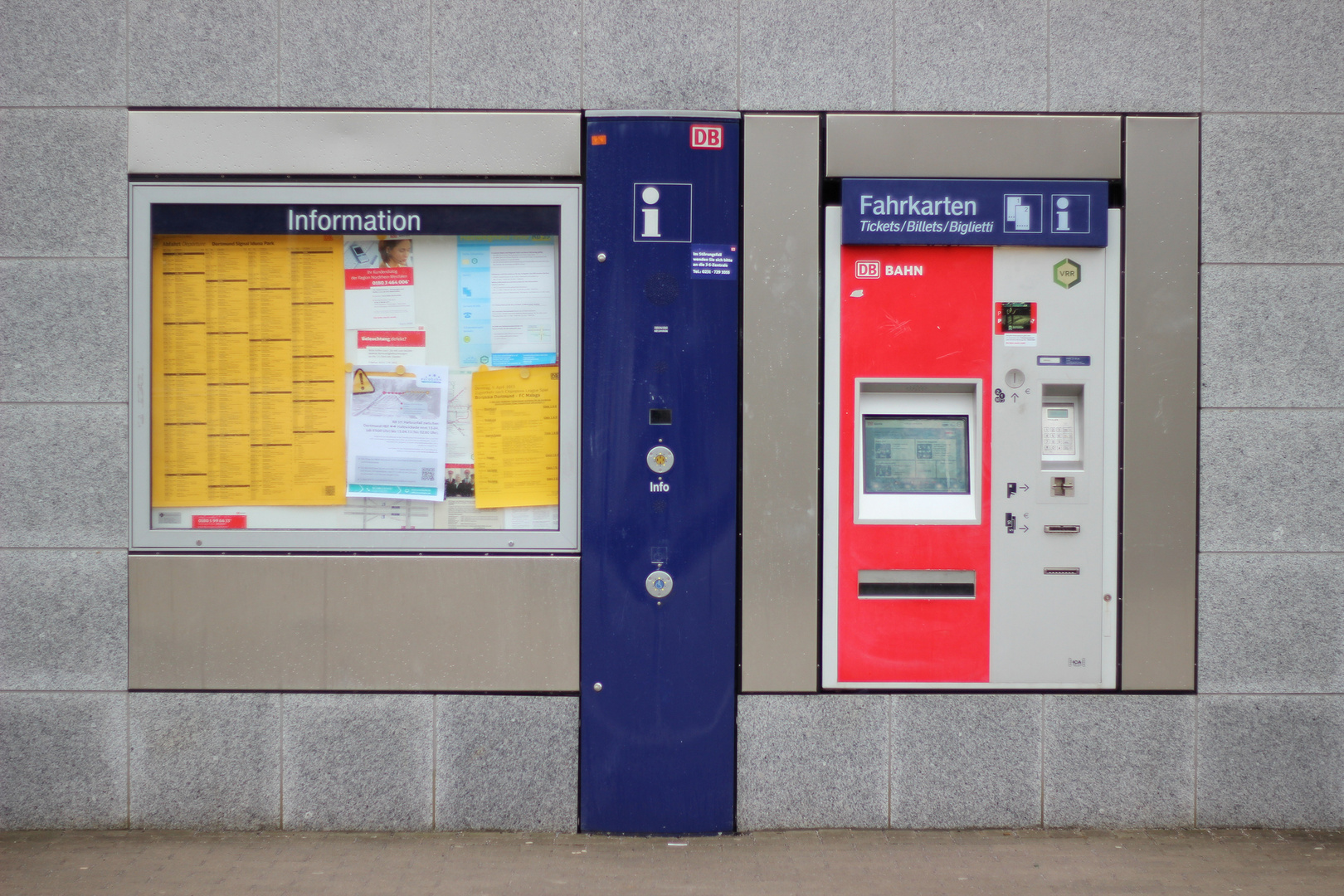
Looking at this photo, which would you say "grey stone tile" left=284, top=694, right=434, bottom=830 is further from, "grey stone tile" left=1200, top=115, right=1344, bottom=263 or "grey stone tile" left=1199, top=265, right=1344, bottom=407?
"grey stone tile" left=1200, top=115, right=1344, bottom=263

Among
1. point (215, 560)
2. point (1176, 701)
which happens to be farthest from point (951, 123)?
point (215, 560)

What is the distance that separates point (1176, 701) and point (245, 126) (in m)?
5.06

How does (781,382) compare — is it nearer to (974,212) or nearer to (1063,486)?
(974,212)

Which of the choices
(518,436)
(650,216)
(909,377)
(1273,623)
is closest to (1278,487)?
(1273,623)

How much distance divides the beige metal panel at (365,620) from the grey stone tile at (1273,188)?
344cm

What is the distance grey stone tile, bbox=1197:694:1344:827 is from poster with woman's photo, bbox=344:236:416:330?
420 centimetres

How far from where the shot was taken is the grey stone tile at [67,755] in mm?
4176

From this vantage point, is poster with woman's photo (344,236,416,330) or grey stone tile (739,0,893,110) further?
poster with woman's photo (344,236,416,330)

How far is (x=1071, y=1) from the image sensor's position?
4.20m

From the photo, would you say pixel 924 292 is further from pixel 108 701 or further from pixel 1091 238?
pixel 108 701

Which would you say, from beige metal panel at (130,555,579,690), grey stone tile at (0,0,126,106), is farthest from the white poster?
grey stone tile at (0,0,126,106)

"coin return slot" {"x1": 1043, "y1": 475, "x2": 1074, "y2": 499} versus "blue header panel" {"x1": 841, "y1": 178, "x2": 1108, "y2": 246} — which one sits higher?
"blue header panel" {"x1": 841, "y1": 178, "x2": 1108, "y2": 246}

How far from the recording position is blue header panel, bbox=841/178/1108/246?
162 inches

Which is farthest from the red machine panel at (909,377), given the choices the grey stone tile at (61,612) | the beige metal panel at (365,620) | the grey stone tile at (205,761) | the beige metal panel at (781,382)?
the grey stone tile at (61,612)
